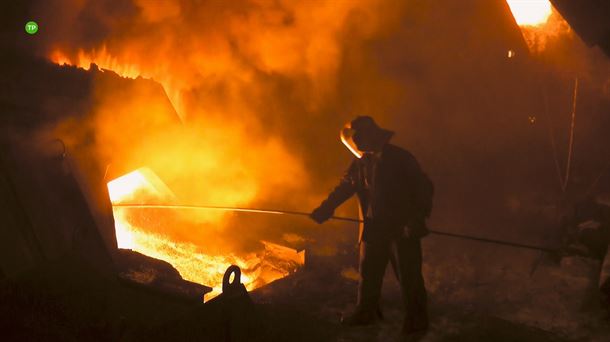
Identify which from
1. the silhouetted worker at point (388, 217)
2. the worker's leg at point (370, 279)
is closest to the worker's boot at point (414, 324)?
the silhouetted worker at point (388, 217)

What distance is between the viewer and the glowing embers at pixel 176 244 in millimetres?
6816

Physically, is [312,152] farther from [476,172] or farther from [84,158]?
[84,158]

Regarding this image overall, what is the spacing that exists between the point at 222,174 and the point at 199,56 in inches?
112

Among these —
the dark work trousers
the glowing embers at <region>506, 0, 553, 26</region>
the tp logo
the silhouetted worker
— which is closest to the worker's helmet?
the silhouetted worker

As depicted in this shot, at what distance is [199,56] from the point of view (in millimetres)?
10031

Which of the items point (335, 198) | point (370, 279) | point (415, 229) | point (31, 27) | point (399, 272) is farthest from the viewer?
point (31, 27)

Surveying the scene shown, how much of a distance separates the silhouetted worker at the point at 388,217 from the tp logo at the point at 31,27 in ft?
29.2

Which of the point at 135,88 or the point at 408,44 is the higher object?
the point at 408,44

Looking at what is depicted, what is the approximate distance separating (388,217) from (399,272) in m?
0.54

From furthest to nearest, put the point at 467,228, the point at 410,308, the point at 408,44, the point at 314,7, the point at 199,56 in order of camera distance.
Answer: the point at 199,56 < the point at 314,7 < the point at 408,44 < the point at 467,228 < the point at 410,308

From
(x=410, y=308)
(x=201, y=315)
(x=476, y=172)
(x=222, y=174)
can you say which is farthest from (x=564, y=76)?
(x=201, y=315)

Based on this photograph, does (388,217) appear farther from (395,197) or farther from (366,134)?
(366,134)

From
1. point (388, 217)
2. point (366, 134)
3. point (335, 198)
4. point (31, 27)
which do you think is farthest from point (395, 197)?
point (31, 27)

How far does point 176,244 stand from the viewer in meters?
7.32
